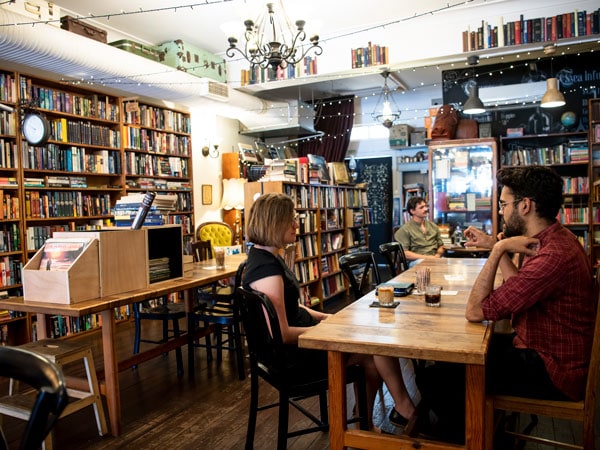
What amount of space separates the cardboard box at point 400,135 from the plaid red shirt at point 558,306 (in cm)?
746

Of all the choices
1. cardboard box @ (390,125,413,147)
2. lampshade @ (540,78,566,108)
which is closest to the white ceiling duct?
cardboard box @ (390,125,413,147)

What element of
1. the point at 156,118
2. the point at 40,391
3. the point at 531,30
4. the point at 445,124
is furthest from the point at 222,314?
the point at 531,30

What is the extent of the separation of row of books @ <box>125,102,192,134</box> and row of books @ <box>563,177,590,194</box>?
496cm

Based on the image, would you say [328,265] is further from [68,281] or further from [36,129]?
[68,281]

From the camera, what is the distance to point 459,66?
21.1 ft

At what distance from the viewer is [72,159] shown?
5.05m

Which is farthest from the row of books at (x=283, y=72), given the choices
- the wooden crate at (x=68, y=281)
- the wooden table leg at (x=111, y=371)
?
the wooden table leg at (x=111, y=371)

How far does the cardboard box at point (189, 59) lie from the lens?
19.1 ft

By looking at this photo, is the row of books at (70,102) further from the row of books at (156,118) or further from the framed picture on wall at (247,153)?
the framed picture on wall at (247,153)

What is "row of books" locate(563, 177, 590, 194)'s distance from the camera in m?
5.89

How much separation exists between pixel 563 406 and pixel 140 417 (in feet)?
7.55

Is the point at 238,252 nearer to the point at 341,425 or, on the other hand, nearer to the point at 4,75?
the point at 4,75

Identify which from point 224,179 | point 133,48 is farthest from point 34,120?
point 224,179

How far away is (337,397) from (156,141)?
16.4 ft
